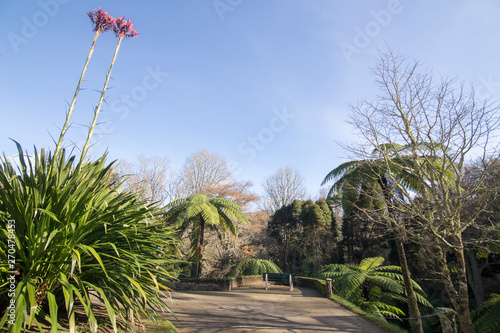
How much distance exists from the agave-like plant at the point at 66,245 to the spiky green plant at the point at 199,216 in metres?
8.56

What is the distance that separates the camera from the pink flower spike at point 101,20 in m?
5.04

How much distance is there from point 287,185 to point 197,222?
790 inches

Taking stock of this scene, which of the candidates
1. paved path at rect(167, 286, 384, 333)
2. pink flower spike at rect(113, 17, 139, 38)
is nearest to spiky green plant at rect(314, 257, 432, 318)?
paved path at rect(167, 286, 384, 333)

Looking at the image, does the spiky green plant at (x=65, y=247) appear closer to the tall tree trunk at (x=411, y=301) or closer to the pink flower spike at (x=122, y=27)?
the pink flower spike at (x=122, y=27)

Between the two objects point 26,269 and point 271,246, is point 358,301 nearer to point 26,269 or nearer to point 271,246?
point 26,269

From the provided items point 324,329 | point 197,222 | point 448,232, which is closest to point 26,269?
point 324,329

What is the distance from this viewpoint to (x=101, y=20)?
5043mm

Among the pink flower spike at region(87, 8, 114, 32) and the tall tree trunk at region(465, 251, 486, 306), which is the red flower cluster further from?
the tall tree trunk at region(465, 251, 486, 306)

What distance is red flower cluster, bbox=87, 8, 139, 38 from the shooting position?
5043 millimetres

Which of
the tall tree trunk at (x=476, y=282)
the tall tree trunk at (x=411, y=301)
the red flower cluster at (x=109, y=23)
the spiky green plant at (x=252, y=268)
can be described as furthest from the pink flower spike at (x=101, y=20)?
the tall tree trunk at (x=476, y=282)

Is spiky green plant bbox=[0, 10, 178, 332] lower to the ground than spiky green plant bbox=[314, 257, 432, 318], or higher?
higher

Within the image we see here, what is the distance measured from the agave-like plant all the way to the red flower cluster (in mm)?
2444

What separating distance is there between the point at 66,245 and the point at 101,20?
3.99 m

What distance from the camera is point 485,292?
17188 millimetres
